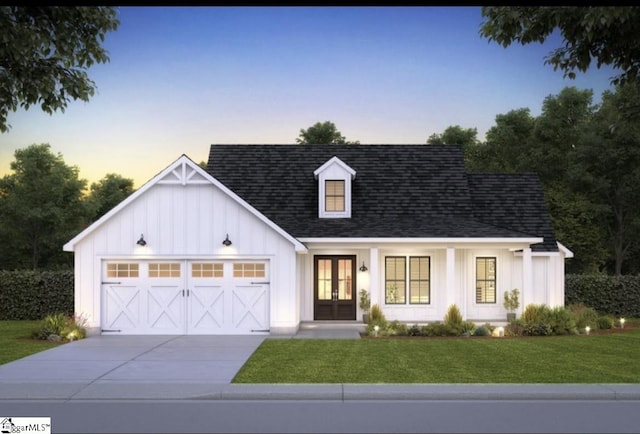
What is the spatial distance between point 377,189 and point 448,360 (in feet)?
41.1

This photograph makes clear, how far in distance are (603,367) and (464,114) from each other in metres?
32.0

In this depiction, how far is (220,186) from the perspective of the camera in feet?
68.0

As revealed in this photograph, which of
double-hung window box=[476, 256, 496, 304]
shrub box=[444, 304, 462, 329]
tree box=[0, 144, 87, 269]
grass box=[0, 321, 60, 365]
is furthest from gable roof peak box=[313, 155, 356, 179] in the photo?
tree box=[0, 144, 87, 269]

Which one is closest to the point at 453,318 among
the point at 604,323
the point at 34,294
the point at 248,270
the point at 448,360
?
the point at 604,323

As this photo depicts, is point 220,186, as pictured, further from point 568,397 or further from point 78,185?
point 78,185

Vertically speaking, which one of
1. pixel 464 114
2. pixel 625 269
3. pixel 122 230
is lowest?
pixel 625 269

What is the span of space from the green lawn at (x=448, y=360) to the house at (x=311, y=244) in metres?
3.08

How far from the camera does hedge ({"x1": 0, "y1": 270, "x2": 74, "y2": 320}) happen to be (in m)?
27.4

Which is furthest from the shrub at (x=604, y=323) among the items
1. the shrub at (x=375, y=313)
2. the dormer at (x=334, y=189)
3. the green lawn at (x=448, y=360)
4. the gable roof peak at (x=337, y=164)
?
the gable roof peak at (x=337, y=164)

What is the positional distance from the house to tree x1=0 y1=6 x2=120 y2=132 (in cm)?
659

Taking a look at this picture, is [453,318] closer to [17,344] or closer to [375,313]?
[375,313]

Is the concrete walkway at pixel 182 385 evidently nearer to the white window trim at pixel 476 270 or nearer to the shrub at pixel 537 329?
the shrub at pixel 537 329

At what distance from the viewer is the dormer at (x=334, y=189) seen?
25.8 metres

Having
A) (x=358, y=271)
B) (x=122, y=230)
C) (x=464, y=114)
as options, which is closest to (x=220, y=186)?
(x=122, y=230)
